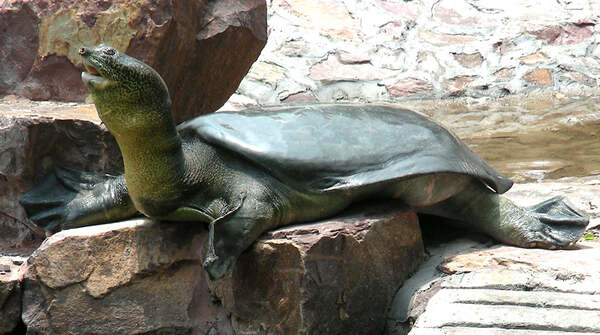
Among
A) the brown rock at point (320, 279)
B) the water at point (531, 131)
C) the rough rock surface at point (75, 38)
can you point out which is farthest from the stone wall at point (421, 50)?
the brown rock at point (320, 279)

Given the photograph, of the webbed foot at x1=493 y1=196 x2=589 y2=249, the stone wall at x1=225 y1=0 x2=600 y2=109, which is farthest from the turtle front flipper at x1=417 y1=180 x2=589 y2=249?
the stone wall at x1=225 y1=0 x2=600 y2=109

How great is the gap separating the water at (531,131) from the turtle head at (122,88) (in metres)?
2.58

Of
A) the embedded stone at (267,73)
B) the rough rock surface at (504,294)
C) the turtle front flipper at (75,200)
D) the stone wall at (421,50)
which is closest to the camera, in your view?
the rough rock surface at (504,294)

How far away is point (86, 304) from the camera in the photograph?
9.02 feet

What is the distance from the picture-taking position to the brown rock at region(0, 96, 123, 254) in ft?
10.2

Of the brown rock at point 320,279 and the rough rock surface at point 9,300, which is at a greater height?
the brown rock at point 320,279

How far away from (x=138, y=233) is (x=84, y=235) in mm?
174

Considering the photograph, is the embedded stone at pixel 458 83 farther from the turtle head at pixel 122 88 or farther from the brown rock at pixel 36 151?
the turtle head at pixel 122 88

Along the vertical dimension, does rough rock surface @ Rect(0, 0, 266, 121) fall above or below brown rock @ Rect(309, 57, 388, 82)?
above

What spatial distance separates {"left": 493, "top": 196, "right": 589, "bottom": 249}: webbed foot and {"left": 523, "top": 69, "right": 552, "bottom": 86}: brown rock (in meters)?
4.25

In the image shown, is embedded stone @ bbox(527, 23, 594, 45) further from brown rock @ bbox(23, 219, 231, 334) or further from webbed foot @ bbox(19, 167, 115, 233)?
brown rock @ bbox(23, 219, 231, 334)

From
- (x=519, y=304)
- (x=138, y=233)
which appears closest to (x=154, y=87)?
(x=138, y=233)

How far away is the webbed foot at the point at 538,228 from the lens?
299cm

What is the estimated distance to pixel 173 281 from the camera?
2.78 m
